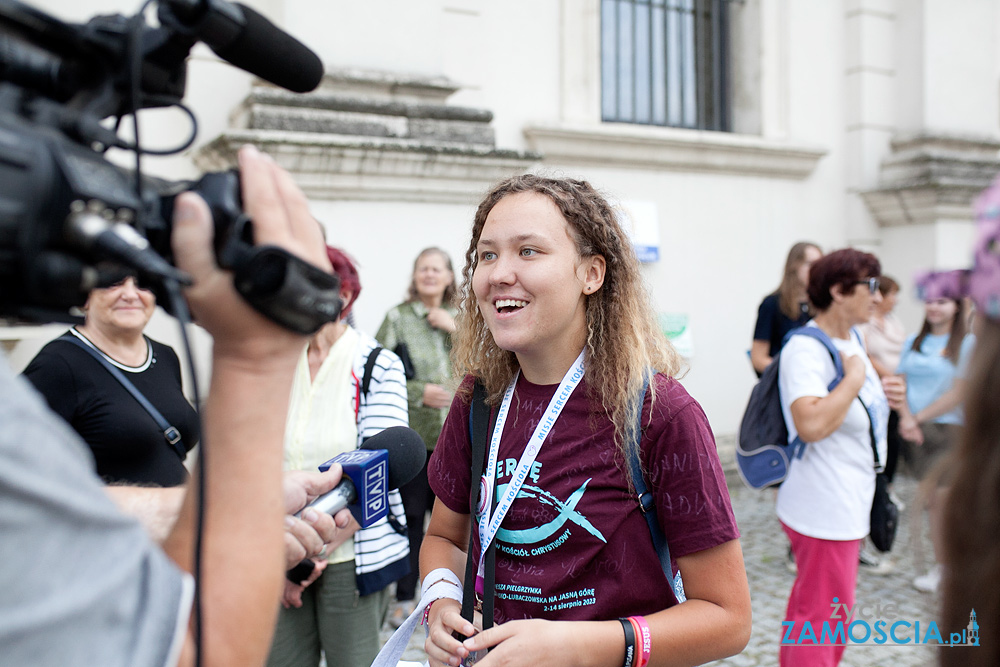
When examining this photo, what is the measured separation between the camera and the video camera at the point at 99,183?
0.64m

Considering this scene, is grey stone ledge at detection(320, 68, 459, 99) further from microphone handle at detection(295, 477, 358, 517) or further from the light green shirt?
microphone handle at detection(295, 477, 358, 517)

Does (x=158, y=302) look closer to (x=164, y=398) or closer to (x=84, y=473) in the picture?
(x=84, y=473)

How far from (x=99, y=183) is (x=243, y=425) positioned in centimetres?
27

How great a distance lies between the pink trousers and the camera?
2.98 m

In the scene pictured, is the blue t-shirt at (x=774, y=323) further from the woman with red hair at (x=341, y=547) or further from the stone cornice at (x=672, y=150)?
the woman with red hair at (x=341, y=547)

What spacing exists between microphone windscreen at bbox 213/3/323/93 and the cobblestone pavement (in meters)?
2.53

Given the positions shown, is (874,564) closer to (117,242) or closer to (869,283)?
(869,283)

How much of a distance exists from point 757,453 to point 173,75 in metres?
3.10

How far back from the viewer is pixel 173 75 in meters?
0.92

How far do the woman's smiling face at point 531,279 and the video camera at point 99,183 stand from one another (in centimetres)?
99

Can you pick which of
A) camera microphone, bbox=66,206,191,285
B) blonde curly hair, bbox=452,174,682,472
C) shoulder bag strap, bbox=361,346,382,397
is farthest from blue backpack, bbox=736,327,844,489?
camera microphone, bbox=66,206,191,285

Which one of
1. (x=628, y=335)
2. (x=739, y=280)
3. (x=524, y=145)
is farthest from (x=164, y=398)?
(x=739, y=280)

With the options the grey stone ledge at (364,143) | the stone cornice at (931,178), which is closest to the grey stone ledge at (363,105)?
the grey stone ledge at (364,143)

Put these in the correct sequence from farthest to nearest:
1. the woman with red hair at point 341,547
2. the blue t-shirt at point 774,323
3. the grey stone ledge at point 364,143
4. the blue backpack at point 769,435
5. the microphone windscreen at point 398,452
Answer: the blue t-shirt at point 774,323, the grey stone ledge at point 364,143, the blue backpack at point 769,435, the woman with red hair at point 341,547, the microphone windscreen at point 398,452
